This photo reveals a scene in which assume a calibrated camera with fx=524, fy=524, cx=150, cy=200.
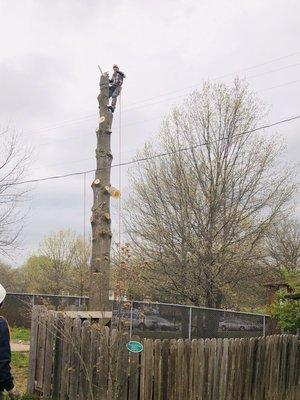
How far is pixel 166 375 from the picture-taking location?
6.87 m

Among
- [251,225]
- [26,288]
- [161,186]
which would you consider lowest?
[26,288]

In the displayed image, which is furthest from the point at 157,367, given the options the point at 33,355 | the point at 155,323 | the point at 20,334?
the point at 20,334

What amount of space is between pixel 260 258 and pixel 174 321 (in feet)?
20.8

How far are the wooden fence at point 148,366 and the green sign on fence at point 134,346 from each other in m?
0.13

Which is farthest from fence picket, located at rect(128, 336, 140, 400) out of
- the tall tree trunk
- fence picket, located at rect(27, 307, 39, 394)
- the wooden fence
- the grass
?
the grass

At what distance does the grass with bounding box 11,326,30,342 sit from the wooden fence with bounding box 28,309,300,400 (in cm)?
1032

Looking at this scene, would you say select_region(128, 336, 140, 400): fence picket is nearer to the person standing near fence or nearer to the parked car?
the person standing near fence

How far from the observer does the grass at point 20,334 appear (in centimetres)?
1838

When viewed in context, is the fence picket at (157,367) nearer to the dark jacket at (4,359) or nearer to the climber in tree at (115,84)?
the dark jacket at (4,359)

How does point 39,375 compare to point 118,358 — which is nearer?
point 118,358

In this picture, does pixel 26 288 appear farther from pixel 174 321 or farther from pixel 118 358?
pixel 118 358

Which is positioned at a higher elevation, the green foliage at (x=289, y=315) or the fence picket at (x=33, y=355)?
the green foliage at (x=289, y=315)

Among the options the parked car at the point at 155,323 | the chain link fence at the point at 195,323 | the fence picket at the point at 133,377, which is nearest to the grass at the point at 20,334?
the chain link fence at the point at 195,323

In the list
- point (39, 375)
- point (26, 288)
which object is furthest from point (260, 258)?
point (26, 288)
